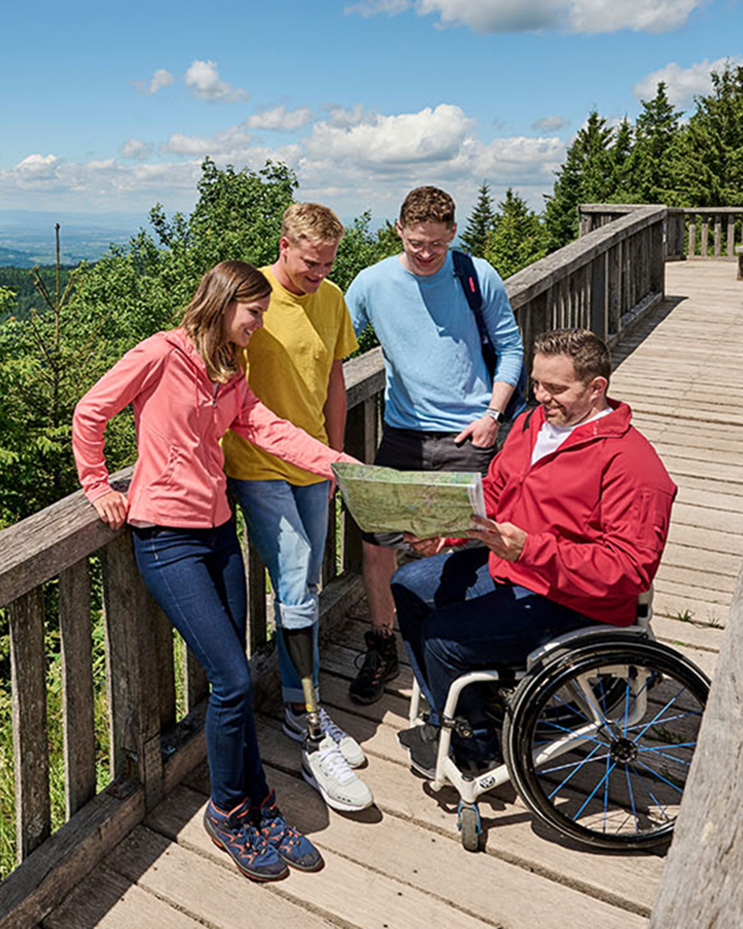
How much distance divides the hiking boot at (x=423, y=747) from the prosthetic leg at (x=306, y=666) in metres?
0.29

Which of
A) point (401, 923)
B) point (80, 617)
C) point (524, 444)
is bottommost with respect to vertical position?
point (401, 923)

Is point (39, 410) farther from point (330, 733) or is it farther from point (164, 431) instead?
point (164, 431)

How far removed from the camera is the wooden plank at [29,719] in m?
2.29

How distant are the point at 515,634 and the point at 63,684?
1.25m

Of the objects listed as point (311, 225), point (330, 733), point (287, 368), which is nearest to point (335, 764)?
point (330, 733)

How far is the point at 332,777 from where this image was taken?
278 centimetres

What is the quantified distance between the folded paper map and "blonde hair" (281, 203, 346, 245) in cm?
74

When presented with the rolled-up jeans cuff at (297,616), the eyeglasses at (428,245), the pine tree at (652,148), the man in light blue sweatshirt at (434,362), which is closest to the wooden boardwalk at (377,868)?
the man in light blue sweatshirt at (434,362)

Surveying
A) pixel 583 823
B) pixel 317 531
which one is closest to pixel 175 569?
pixel 317 531

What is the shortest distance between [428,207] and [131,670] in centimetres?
171

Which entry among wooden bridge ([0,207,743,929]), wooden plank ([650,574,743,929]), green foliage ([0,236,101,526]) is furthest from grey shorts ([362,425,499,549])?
green foliage ([0,236,101,526])

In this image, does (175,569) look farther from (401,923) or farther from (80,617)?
(401,923)

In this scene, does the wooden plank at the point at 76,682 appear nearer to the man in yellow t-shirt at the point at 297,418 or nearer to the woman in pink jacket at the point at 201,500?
the woman in pink jacket at the point at 201,500

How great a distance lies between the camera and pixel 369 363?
12.0 ft
